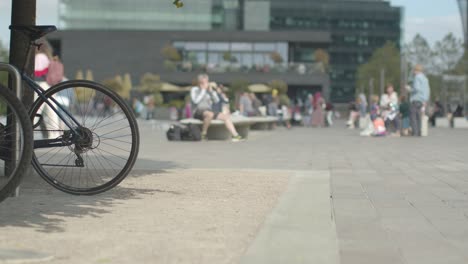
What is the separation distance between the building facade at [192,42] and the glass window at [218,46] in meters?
0.01

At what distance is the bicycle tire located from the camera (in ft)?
14.7

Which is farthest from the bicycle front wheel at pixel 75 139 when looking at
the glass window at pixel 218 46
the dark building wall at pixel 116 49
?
the dark building wall at pixel 116 49

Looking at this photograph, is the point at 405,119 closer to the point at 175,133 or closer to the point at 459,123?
the point at 175,133

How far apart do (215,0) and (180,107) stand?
29330 mm

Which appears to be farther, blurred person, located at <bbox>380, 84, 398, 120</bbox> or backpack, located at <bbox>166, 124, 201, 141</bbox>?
blurred person, located at <bbox>380, 84, 398, 120</bbox>

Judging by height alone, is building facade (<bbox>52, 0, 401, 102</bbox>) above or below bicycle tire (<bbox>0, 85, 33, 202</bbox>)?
above

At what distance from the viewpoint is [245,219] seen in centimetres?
491

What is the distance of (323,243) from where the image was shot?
13.3ft

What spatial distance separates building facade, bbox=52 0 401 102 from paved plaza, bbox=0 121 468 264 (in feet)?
185

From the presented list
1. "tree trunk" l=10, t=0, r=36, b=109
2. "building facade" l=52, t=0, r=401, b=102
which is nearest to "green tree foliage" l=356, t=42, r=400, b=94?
"building facade" l=52, t=0, r=401, b=102

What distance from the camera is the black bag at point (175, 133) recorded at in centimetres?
1697

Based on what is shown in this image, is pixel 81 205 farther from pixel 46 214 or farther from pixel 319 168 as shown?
pixel 319 168

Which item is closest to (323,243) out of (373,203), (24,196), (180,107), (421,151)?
(373,203)

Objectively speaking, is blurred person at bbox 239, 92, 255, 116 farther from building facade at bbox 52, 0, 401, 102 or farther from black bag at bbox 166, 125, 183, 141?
building facade at bbox 52, 0, 401, 102
